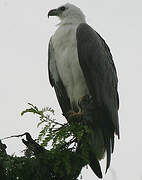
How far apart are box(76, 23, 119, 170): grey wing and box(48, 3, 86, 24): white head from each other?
0.53 m

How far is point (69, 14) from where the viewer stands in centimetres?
658

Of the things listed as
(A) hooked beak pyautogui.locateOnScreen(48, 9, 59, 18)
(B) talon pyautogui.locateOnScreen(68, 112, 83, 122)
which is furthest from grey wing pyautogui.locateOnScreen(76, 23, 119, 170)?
(A) hooked beak pyautogui.locateOnScreen(48, 9, 59, 18)

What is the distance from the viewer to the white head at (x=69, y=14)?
21.1 ft

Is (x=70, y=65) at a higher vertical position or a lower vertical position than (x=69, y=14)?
lower

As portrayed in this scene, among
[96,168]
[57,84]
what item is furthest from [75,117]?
[57,84]

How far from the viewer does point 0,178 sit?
9.95 feet

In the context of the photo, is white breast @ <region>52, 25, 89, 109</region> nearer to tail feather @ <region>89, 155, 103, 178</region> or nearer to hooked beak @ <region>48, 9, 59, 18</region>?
hooked beak @ <region>48, 9, 59, 18</region>

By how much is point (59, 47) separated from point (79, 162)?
265 cm

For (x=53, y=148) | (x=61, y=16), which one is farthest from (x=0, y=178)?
(x=61, y=16)

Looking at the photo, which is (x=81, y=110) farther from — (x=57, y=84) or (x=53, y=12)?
(x=53, y=12)

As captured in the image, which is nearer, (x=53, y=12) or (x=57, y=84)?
(x=57, y=84)

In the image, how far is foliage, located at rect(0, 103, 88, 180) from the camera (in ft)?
10.1

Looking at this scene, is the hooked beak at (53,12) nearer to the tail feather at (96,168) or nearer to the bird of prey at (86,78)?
the bird of prey at (86,78)

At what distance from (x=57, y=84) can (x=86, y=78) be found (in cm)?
75
